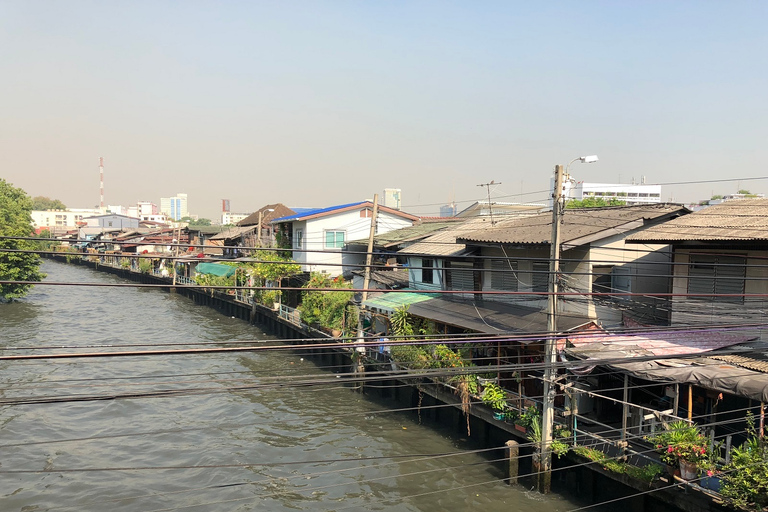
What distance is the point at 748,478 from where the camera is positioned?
9984 mm

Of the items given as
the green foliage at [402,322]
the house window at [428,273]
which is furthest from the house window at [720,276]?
the house window at [428,273]

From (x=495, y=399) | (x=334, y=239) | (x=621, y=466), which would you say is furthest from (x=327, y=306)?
(x=621, y=466)

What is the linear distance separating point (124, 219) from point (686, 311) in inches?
4328

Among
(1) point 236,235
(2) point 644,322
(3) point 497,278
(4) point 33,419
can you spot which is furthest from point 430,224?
(1) point 236,235

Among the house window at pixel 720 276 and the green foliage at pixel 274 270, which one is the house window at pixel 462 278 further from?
the green foliage at pixel 274 270

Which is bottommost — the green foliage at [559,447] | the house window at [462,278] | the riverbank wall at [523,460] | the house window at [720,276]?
the riverbank wall at [523,460]

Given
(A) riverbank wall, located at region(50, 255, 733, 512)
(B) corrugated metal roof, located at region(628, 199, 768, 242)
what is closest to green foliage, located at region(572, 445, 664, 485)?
(A) riverbank wall, located at region(50, 255, 733, 512)

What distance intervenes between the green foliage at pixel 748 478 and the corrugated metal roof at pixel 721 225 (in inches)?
221

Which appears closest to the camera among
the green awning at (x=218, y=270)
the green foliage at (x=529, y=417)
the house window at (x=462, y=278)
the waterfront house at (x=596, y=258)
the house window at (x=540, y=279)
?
the green foliage at (x=529, y=417)

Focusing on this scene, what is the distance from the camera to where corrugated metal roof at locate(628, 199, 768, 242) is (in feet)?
46.2

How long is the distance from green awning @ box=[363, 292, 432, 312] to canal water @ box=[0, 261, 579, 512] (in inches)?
152

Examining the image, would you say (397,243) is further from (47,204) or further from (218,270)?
(47,204)

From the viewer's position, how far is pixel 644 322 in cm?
1673

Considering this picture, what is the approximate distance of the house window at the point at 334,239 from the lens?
120 ft
